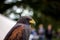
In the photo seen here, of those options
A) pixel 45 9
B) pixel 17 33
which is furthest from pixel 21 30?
pixel 45 9

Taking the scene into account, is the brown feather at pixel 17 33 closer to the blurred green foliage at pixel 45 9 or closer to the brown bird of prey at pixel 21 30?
the brown bird of prey at pixel 21 30

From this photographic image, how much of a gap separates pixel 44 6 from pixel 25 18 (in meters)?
12.9

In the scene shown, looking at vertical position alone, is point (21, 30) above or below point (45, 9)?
above

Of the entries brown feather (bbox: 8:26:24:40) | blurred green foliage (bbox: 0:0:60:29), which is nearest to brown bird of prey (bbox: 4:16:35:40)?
brown feather (bbox: 8:26:24:40)

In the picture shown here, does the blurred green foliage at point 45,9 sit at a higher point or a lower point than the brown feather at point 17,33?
lower

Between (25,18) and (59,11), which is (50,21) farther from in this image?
(25,18)

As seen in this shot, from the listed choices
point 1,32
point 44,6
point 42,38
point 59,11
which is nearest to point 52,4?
point 44,6

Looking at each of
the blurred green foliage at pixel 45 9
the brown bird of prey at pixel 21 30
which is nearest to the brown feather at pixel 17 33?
the brown bird of prey at pixel 21 30

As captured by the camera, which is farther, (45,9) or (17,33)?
(45,9)

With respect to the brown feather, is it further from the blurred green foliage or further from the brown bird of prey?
the blurred green foliage

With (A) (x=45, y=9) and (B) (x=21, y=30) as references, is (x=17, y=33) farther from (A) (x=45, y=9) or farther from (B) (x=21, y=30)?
(A) (x=45, y=9)

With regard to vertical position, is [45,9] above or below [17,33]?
below

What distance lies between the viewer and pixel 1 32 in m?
8.55

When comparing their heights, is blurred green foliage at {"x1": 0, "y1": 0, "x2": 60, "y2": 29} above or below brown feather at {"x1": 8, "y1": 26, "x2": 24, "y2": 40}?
below
